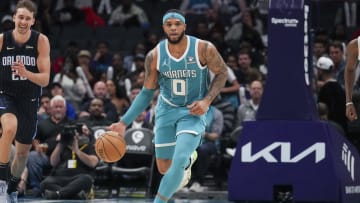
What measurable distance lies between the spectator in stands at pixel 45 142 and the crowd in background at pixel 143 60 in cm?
2

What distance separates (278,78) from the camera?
1041cm

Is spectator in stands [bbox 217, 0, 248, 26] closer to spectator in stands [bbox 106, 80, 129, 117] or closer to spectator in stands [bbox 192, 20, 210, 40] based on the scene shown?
spectator in stands [bbox 192, 20, 210, 40]

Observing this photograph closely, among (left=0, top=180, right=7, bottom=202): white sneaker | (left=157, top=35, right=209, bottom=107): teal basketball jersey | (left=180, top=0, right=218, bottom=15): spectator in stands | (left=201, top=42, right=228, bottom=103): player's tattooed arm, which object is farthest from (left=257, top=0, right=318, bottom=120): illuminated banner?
(left=180, top=0, right=218, bottom=15): spectator in stands

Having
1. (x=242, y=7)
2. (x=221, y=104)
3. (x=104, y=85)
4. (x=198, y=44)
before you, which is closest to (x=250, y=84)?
(x=221, y=104)

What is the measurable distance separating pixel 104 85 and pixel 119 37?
4.76 m

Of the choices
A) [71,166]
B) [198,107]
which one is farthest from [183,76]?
[71,166]

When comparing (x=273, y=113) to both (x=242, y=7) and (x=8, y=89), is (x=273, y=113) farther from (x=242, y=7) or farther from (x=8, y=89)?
(x=242, y=7)

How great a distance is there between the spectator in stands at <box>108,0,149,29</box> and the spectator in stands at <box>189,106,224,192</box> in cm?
594

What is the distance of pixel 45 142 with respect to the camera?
15.3 metres

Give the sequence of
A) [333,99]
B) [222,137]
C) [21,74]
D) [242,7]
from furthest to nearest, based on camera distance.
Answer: [242,7], [222,137], [333,99], [21,74]

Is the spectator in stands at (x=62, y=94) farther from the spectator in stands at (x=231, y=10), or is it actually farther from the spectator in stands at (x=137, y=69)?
the spectator in stands at (x=231, y=10)

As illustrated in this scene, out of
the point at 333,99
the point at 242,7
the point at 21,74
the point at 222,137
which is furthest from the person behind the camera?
the point at 242,7

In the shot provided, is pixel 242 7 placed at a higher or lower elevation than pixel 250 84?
higher

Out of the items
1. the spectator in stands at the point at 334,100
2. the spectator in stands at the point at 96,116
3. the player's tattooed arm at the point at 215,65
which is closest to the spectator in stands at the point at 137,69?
the spectator in stands at the point at 96,116
